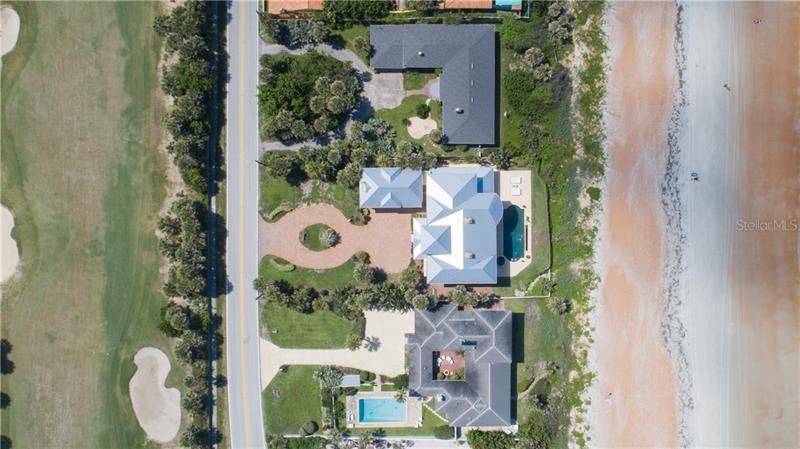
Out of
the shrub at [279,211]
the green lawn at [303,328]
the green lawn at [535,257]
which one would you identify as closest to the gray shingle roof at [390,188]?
the shrub at [279,211]

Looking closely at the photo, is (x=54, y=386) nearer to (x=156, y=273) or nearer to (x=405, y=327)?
(x=156, y=273)

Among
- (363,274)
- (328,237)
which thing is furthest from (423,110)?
(363,274)

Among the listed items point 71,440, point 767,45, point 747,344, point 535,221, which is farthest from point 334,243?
point 767,45

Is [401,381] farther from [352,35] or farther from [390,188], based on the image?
[352,35]

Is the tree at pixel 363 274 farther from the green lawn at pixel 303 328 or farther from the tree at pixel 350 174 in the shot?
the tree at pixel 350 174

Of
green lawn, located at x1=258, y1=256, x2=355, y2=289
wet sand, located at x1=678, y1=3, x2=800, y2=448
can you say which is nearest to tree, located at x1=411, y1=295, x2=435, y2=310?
green lawn, located at x1=258, y1=256, x2=355, y2=289
